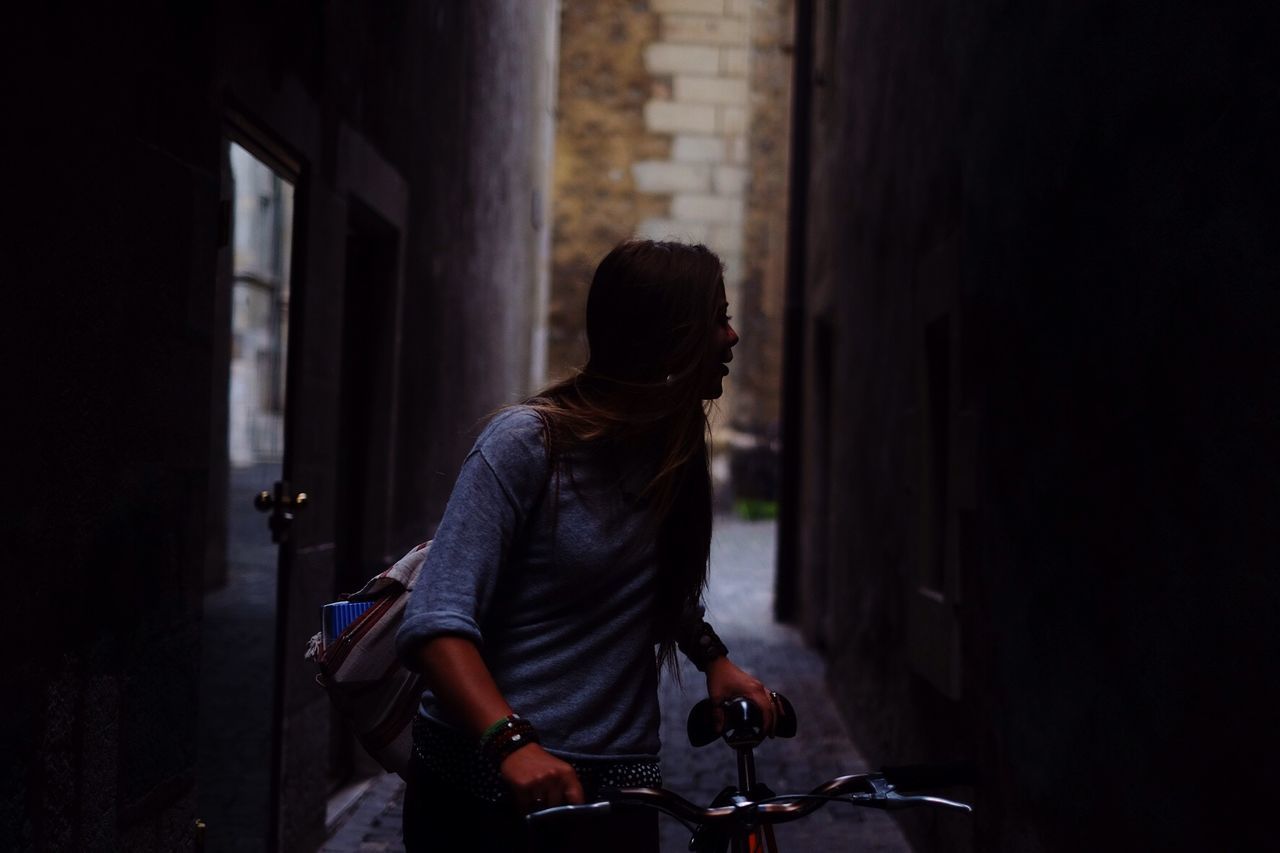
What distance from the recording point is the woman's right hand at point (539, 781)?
63.5 inches

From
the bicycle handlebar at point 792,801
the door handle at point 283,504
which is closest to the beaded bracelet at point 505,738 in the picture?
the bicycle handlebar at point 792,801

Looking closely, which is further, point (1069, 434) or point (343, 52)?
point (343, 52)

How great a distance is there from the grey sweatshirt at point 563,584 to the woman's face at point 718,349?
5.3 inches

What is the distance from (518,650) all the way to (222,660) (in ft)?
21.9

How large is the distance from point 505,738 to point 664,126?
1949 cm

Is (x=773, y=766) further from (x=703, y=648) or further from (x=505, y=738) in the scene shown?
(x=505, y=738)

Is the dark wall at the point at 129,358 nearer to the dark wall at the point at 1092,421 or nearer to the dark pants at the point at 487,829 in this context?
the dark pants at the point at 487,829

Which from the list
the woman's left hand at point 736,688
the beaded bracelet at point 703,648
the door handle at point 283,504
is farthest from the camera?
the door handle at point 283,504

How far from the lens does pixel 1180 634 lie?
7.68ft

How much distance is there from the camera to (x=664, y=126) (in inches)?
811

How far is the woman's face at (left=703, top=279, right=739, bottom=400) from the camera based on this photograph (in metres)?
1.95

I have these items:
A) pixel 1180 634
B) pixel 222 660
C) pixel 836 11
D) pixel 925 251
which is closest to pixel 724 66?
pixel 836 11

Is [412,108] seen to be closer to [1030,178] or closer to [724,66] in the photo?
[1030,178]

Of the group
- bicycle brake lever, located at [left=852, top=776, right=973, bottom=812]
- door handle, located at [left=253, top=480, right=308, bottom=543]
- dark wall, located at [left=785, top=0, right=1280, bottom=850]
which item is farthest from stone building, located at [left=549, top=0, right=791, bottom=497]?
bicycle brake lever, located at [left=852, top=776, right=973, bottom=812]
